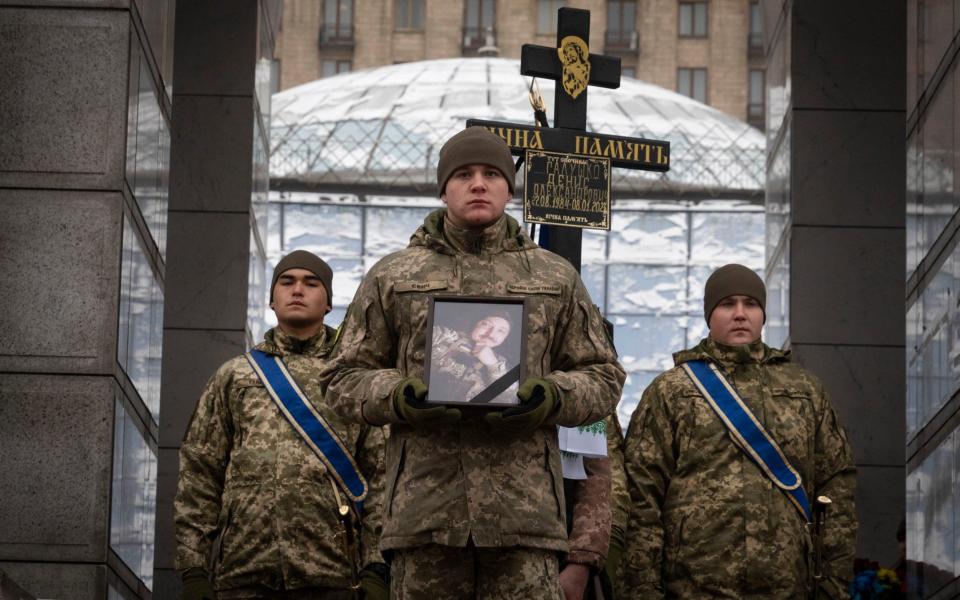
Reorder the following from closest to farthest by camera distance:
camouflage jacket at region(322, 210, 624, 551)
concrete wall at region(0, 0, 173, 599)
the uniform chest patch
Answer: camouflage jacket at region(322, 210, 624, 551) < the uniform chest patch < concrete wall at region(0, 0, 173, 599)

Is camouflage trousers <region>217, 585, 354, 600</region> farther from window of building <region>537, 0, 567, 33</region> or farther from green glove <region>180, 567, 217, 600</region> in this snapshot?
window of building <region>537, 0, 567, 33</region>

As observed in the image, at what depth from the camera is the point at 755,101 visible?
76688 mm

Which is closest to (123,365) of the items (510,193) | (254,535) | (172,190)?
(254,535)

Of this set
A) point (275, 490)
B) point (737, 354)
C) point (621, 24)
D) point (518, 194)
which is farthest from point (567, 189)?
point (621, 24)

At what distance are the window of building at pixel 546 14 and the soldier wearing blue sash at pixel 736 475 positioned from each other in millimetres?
66827

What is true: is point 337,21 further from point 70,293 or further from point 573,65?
point 70,293

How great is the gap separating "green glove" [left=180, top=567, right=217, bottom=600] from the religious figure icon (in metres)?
4.93

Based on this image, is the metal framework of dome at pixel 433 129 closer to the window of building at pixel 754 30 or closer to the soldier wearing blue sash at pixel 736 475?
the soldier wearing blue sash at pixel 736 475

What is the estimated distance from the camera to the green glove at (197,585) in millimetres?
8623

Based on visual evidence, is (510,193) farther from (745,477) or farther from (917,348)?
(917,348)

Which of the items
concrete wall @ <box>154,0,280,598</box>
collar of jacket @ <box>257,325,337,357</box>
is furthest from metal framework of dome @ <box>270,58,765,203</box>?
collar of jacket @ <box>257,325,337,357</box>

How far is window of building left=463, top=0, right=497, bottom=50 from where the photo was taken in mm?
76125

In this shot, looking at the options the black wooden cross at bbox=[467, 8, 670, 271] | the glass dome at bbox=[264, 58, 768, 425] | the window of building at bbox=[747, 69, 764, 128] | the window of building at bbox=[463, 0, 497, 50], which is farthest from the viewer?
the window of building at bbox=[747, 69, 764, 128]

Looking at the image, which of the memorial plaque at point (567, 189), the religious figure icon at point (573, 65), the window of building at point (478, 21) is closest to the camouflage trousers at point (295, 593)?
the memorial plaque at point (567, 189)
